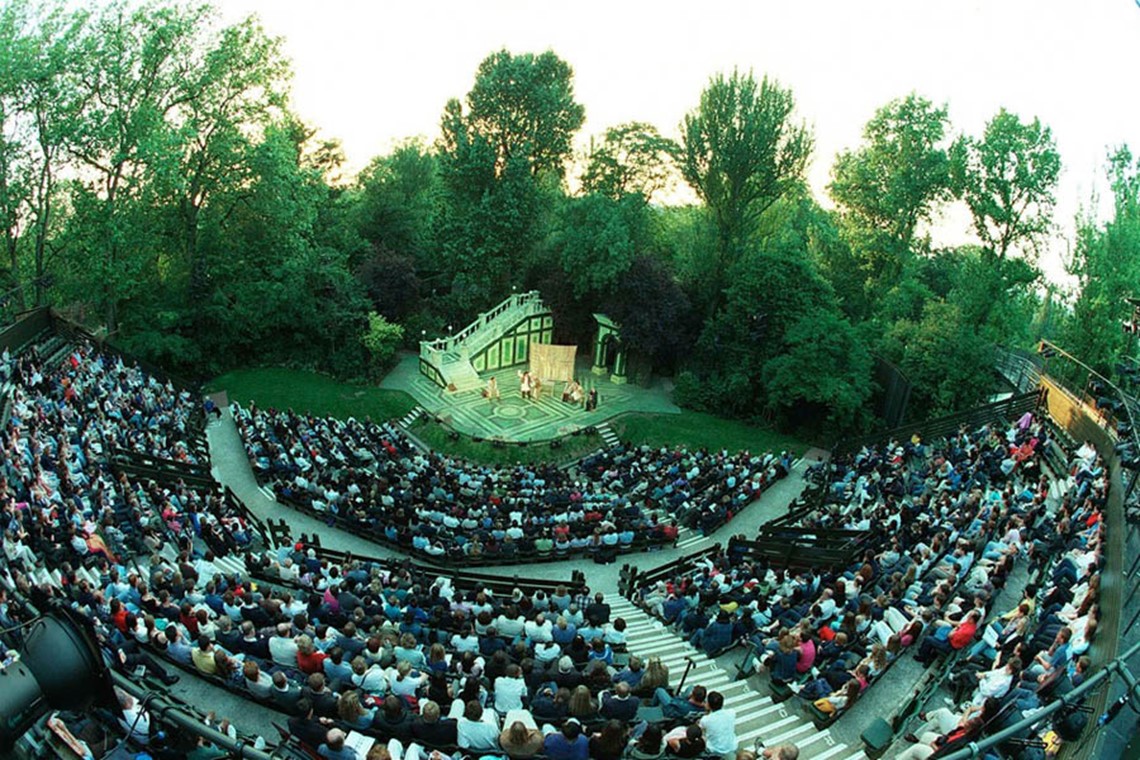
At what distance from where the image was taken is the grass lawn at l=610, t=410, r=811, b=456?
94.2 ft

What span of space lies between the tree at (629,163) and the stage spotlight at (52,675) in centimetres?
3455

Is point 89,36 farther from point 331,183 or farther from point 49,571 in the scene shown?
point 49,571

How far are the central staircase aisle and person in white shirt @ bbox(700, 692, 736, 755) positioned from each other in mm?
363

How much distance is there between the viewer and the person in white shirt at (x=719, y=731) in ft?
26.3

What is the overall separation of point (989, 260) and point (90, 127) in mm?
38164

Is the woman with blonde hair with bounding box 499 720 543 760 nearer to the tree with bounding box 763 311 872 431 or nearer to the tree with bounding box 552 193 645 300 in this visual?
the tree with bounding box 763 311 872 431

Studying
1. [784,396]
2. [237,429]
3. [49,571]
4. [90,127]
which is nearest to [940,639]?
[49,571]

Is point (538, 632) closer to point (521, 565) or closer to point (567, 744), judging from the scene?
point (567, 744)

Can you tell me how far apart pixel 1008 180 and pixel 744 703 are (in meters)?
29.5

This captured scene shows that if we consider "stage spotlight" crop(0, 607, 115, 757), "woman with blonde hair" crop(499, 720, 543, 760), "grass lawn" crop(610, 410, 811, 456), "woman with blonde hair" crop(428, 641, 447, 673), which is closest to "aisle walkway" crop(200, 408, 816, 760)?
"woman with blonde hair" crop(428, 641, 447, 673)

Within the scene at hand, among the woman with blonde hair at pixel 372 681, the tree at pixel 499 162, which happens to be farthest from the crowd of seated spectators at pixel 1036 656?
the tree at pixel 499 162

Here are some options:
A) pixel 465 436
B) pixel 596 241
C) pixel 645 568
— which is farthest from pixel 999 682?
pixel 596 241

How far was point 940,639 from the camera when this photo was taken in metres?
10.6

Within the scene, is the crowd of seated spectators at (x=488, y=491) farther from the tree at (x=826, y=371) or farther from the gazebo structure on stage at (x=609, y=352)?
the gazebo structure on stage at (x=609, y=352)
